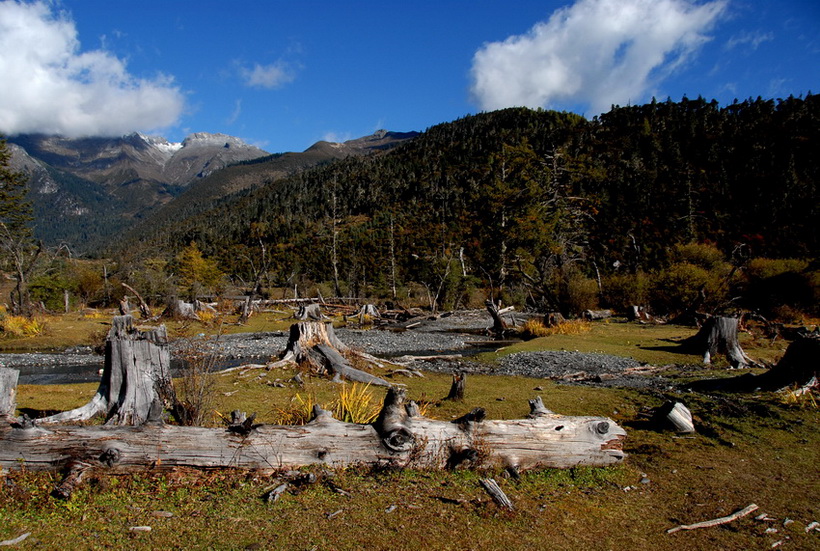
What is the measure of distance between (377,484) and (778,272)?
26195 mm

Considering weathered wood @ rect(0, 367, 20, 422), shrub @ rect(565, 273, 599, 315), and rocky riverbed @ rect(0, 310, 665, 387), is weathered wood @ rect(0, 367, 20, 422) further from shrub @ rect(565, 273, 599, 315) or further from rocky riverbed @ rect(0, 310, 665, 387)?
shrub @ rect(565, 273, 599, 315)

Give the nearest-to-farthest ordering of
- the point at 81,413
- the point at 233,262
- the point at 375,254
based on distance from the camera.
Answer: the point at 81,413
the point at 375,254
the point at 233,262

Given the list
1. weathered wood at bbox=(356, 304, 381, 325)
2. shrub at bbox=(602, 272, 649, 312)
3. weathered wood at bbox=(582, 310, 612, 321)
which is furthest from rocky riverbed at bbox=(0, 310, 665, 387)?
shrub at bbox=(602, 272, 649, 312)

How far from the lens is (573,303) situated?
2641cm

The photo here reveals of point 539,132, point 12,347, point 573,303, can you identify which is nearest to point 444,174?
point 539,132

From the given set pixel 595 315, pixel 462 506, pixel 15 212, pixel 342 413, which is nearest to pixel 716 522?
pixel 462 506

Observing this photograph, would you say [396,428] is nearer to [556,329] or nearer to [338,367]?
[338,367]

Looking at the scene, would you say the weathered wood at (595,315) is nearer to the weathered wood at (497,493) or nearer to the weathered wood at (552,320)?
the weathered wood at (552,320)

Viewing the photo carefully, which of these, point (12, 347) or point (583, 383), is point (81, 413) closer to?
point (583, 383)

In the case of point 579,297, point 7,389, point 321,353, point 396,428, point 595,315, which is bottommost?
point 595,315

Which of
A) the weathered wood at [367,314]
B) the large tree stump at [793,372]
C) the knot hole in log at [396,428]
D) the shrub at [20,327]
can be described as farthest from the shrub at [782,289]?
the shrub at [20,327]

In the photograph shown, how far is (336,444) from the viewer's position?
4996 mm

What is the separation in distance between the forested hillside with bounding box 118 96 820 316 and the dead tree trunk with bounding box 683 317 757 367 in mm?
10819

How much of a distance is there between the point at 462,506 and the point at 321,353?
26.4 ft
